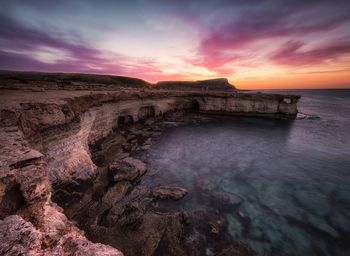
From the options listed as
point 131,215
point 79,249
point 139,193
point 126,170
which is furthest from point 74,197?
point 79,249

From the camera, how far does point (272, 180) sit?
11273 millimetres

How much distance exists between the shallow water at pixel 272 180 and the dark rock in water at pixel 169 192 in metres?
0.38

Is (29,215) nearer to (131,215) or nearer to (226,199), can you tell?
(131,215)

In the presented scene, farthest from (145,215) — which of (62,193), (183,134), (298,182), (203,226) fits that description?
(183,134)

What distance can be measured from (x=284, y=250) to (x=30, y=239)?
7.77 m

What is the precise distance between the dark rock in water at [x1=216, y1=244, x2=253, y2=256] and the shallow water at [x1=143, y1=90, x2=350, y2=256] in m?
0.38

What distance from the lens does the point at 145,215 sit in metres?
7.44

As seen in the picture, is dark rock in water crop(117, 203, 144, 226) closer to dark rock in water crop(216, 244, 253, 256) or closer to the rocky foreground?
the rocky foreground

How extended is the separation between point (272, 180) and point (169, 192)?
675 cm

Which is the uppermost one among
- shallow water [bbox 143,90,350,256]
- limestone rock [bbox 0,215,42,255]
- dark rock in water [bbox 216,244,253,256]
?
limestone rock [bbox 0,215,42,255]

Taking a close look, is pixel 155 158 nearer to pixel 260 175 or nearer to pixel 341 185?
pixel 260 175

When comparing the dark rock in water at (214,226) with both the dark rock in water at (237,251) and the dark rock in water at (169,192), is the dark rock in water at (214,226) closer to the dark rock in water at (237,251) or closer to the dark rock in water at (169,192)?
the dark rock in water at (237,251)

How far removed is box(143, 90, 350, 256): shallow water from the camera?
281 inches

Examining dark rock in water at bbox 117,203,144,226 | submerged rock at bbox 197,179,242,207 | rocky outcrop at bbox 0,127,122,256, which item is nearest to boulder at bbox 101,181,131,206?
dark rock in water at bbox 117,203,144,226
